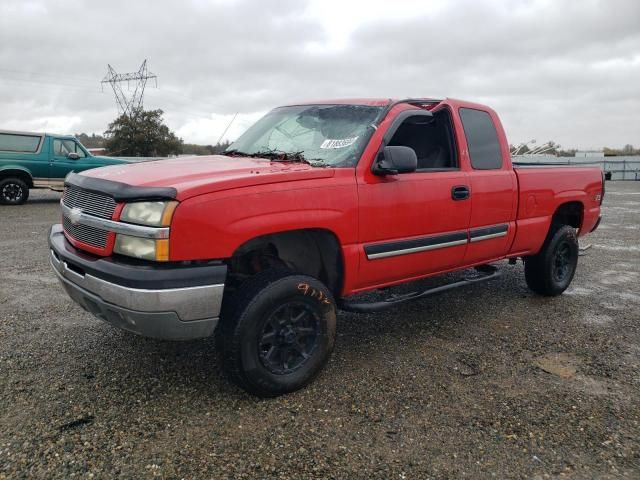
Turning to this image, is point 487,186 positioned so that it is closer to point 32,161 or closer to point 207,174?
point 207,174

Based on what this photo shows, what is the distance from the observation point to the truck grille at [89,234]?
9.60 ft

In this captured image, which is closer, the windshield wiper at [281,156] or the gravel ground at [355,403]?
the gravel ground at [355,403]

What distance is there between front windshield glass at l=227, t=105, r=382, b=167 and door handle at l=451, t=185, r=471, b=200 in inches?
34.4

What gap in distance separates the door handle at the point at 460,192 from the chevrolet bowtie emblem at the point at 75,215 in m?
2.68

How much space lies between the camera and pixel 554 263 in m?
5.37

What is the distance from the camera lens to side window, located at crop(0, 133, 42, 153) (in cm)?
1277

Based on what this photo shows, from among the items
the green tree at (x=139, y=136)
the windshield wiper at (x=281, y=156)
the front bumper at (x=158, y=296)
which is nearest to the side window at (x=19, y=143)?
the windshield wiper at (x=281, y=156)

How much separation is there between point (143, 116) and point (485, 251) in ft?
146

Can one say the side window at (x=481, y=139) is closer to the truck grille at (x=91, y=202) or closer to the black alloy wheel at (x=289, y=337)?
the black alloy wheel at (x=289, y=337)

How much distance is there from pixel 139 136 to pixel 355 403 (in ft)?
144

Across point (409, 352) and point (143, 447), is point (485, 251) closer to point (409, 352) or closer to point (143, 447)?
point (409, 352)

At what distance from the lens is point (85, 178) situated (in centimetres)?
328

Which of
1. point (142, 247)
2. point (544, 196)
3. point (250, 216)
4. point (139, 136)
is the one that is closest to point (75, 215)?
point (142, 247)

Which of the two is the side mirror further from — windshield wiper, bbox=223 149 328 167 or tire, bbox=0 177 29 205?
tire, bbox=0 177 29 205
